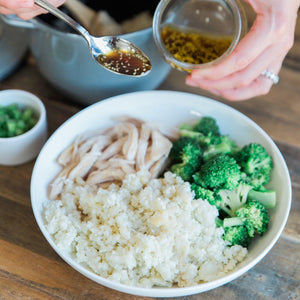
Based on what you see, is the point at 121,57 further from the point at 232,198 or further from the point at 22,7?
the point at 232,198

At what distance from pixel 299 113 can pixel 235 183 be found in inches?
31.9

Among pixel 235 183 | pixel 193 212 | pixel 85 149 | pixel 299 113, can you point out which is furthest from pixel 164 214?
pixel 299 113

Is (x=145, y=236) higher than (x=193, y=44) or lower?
lower

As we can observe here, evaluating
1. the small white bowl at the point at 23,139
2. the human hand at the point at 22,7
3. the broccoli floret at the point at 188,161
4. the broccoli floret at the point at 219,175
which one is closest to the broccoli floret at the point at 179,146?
the broccoli floret at the point at 188,161

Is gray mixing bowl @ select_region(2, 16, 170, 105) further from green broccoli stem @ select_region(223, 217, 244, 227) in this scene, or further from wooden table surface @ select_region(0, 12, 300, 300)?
green broccoli stem @ select_region(223, 217, 244, 227)

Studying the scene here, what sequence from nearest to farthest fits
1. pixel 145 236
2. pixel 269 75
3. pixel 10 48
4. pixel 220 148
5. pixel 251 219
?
1. pixel 145 236
2. pixel 251 219
3. pixel 220 148
4. pixel 269 75
5. pixel 10 48

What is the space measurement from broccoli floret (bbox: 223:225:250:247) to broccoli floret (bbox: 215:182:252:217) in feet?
0.25

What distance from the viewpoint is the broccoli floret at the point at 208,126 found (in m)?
1.72

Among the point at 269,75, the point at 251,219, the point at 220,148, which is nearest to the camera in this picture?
the point at 251,219

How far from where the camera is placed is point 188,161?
5.16ft

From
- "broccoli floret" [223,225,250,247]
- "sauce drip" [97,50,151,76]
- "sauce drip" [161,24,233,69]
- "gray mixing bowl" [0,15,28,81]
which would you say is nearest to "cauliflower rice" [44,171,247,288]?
"broccoli floret" [223,225,250,247]

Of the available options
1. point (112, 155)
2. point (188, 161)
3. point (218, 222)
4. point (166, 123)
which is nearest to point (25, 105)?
point (112, 155)

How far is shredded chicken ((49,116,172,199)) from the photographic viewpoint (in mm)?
1586

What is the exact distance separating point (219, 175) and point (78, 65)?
81 cm
